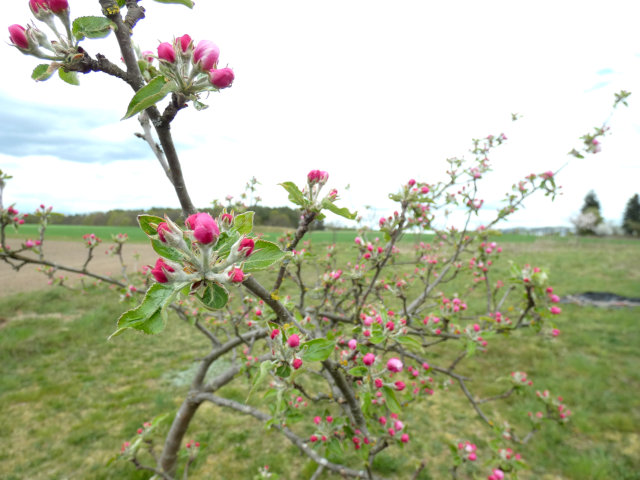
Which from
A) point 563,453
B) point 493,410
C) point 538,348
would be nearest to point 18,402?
point 493,410

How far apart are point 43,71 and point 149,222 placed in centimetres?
66

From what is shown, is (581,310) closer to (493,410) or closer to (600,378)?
(600,378)

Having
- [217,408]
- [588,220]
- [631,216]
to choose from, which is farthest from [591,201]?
[217,408]

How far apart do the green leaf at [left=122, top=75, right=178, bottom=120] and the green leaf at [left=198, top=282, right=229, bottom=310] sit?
485 mm

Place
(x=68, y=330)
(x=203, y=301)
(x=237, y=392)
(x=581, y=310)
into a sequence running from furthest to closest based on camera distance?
(x=581, y=310) < (x=68, y=330) < (x=237, y=392) < (x=203, y=301)

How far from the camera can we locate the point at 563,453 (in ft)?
14.7

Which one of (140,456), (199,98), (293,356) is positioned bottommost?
(140,456)

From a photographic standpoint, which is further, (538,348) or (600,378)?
(538,348)

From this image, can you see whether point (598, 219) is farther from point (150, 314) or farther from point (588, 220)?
point (150, 314)

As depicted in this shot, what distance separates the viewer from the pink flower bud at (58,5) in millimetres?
908

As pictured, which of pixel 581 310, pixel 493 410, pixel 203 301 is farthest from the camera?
pixel 581 310

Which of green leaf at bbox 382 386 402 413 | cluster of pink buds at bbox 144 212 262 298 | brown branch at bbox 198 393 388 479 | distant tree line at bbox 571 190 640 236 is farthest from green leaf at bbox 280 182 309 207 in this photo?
distant tree line at bbox 571 190 640 236

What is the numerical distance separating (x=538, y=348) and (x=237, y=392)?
7.19 m

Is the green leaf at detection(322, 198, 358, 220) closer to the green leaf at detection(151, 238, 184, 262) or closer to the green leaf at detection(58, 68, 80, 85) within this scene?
the green leaf at detection(151, 238, 184, 262)
